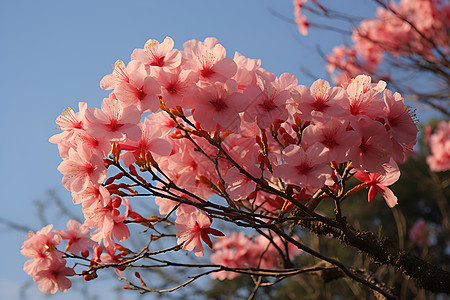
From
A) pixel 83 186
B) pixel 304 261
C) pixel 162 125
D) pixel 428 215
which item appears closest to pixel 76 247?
pixel 83 186

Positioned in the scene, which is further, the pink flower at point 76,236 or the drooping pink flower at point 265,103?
the pink flower at point 76,236

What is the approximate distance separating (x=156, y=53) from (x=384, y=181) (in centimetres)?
64

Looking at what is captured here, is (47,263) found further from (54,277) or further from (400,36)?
(400,36)

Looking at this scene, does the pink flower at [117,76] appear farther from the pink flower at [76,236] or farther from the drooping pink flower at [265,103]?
the pink flower at [76,236]

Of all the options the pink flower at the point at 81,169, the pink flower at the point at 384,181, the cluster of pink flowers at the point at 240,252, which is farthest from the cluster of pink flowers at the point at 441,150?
the pink flower at the point at 81,169

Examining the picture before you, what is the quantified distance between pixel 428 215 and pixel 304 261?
4099 mm

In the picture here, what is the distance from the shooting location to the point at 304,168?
88cm

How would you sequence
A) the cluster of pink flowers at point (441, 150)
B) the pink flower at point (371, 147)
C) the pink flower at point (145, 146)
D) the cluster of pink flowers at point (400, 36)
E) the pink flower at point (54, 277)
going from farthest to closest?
the cluster of pink flowers at point (441, 150)
the cluster of pink flowers at point (400, 36)
the pink flower at point (54, 277)
the pink flower at point (145, 146)
the pink flower at point (371, 147)

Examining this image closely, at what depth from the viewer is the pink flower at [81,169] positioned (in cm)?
88

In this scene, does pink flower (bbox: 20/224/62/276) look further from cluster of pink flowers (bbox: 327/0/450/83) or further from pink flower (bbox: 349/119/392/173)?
cluster of pink flowers (bbox: 327/0/450/83)

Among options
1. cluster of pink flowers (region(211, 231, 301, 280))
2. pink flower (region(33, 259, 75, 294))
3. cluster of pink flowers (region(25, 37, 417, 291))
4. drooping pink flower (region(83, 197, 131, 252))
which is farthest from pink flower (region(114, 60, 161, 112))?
cluster of pink flowers (region(211, 231, 301, 280))

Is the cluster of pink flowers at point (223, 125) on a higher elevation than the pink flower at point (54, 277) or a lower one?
higher

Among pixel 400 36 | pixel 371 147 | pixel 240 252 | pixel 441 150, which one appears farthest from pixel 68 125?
pixel 400 36

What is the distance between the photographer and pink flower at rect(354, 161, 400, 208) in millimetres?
980
